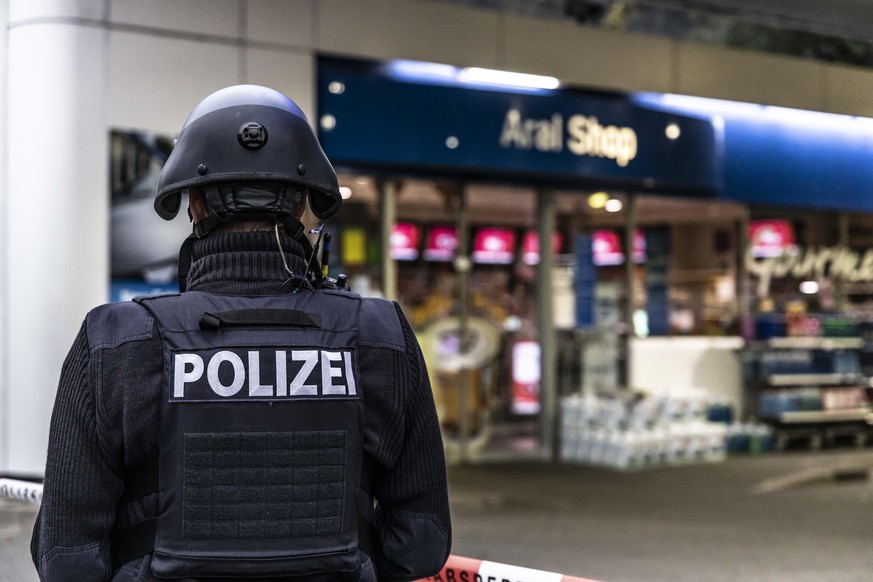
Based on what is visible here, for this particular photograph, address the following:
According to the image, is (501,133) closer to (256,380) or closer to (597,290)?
(597,290)

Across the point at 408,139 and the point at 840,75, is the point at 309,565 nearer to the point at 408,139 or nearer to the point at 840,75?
the point at 840,75

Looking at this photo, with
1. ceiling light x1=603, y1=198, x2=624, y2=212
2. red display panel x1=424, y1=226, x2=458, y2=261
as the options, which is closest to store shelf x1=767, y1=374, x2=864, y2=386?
ceiling light x1=603, y1=198, x2=624, y2=212

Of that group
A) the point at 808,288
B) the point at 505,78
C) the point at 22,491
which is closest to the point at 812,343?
the point at 808,288

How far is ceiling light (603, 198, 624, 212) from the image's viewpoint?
421 inches

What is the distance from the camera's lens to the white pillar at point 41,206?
23.5ft

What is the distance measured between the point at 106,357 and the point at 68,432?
14 cm

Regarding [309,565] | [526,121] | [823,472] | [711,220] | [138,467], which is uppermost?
[526,121]

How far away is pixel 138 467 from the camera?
1781 mm

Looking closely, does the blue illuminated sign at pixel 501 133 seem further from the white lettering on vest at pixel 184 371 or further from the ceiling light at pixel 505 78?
the white lettering on vest at pixel 184 371

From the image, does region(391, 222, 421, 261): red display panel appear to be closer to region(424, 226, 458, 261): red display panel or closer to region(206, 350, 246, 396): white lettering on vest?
region(424, 226, 458, 261): red display panel

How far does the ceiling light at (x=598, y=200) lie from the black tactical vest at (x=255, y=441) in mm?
8959

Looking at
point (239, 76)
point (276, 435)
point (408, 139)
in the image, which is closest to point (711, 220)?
point (408, 139)

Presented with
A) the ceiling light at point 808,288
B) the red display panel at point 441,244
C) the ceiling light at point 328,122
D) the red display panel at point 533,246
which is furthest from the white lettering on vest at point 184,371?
the ceiling light at point 808,288

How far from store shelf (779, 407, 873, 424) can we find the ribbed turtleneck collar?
33.9 feet
